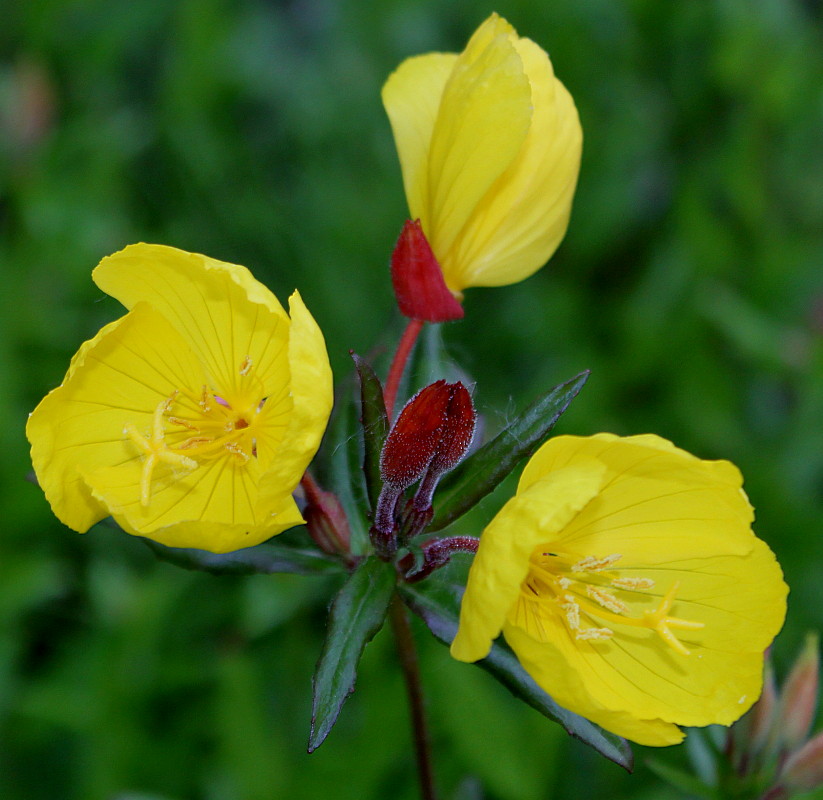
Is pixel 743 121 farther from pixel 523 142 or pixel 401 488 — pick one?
pixel 401 488

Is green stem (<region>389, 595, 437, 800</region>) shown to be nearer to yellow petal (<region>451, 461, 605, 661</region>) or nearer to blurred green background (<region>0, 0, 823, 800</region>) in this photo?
yellow petal (<region>451, 461, 605, 661</region>)

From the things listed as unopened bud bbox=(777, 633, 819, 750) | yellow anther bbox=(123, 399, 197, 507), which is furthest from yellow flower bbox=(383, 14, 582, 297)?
unopened bud bbox=(777, 633, 819, 750)

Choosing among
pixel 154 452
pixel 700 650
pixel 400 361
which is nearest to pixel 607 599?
pixel 700 650

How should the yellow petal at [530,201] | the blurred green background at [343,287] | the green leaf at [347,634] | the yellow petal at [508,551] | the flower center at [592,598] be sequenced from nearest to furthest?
the yellow petal at [508,551], the green leaf at [347,634], the flower center at [592,598], the yellow petal at [530,201], the blurred green background at [343,287]

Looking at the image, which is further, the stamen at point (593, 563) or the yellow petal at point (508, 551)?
the stamen at point (593, 563)

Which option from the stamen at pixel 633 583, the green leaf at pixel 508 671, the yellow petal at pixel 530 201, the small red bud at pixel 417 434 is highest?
the yellow petal at pixel 530 201

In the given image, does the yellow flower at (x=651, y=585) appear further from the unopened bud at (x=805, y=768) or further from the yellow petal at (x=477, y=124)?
the yellow petal at (x=477, y=124)

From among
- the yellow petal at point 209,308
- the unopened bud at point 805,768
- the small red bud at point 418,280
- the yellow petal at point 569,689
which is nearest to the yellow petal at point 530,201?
the small red bud at point 418,280
